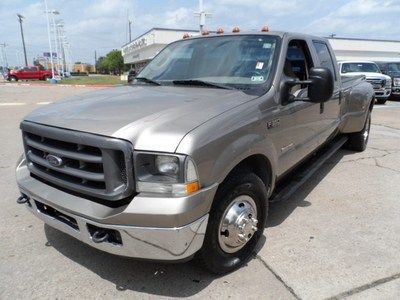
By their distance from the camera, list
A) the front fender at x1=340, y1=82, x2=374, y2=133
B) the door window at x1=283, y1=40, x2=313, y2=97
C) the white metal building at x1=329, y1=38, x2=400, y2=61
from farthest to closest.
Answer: the white metal building at x1=329, y1=38, x2=400, y2=61 < the front fender at x1=340, y1=82, x2=374, y2=133 < the door window at x1=283, y1=40, x2=313, y2=97

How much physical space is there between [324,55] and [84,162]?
3673 mm

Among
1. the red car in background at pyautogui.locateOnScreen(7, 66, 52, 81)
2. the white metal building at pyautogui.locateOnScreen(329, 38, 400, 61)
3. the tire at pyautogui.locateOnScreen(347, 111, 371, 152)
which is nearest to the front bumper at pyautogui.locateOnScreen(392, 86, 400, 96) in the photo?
the tire at pyautogui.locateOnScreen(347, 111, 371, 152)

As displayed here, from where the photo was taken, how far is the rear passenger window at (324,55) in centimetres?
476

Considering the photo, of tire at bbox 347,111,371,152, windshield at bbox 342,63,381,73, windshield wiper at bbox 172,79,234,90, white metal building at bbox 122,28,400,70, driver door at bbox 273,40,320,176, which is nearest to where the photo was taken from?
windshield wiper at bbox 172,79,234,90

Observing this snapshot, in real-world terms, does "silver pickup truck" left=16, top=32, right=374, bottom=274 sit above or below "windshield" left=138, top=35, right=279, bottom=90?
below

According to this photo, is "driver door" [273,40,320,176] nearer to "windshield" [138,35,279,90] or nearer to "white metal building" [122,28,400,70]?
"windshield" [138,35,279,90]

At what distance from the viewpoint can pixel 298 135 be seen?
3.89 meters

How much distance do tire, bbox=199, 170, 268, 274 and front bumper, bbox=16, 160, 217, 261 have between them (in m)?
0.20

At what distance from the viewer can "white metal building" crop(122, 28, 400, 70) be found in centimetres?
4678

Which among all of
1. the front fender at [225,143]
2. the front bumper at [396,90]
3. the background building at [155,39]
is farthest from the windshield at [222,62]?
the background building at [155,39]

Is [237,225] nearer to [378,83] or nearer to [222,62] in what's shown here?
[222,62]

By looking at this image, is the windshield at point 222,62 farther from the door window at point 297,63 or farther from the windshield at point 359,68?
the windshield at point 359,68

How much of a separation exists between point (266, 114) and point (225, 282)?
1351 millimetres

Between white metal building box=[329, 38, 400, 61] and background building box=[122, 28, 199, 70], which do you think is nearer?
background building box=[122, 28, 199, 70]
